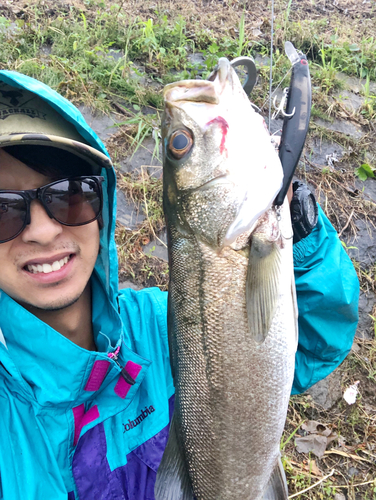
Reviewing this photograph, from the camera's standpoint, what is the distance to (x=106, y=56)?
4.19m

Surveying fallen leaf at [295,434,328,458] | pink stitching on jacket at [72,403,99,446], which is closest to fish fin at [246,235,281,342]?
pink stitching on jacket at [72,403,99,446]

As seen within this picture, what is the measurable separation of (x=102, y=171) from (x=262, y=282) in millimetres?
1035

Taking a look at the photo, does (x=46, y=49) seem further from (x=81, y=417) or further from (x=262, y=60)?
(x=81, y=417)

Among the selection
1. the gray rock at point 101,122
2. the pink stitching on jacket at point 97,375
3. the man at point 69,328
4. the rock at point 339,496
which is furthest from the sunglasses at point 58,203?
Answer: the rock at point 339,496

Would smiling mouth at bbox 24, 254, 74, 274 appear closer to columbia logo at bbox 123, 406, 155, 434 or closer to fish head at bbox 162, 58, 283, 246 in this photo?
fish head at bbox 162, 58, 283, 246

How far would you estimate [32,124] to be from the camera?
58.7 inches

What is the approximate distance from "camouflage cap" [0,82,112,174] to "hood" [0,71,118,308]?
0.05 meters

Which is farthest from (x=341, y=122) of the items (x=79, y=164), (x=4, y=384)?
(x=4, y=384)

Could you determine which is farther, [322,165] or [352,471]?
[322,165]

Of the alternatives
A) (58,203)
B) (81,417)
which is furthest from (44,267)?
(81,417)

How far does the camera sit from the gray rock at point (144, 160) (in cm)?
358

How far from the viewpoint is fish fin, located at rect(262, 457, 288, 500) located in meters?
1.51

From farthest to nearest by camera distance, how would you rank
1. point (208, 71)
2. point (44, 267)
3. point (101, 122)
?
point (208, 71) → point (101, 122) → point (44, 267)

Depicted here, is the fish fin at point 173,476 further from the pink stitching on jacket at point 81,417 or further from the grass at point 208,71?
the grass at point 208,71
